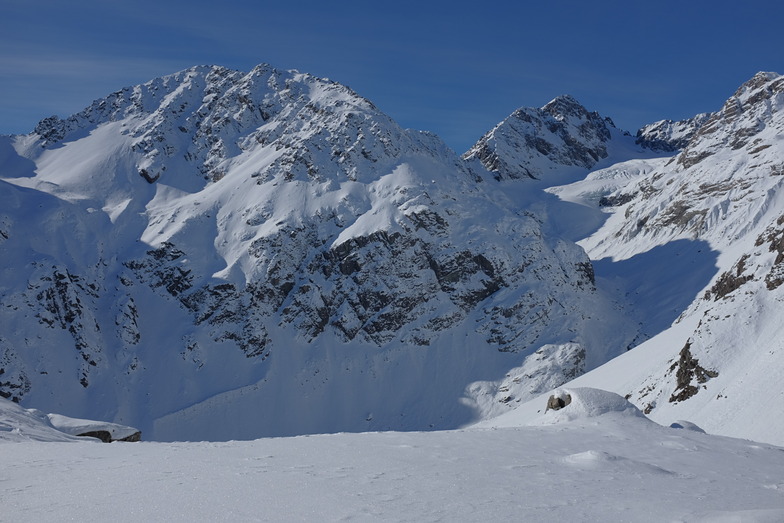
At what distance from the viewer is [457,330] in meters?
91.5

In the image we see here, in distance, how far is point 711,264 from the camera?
96.8 meters

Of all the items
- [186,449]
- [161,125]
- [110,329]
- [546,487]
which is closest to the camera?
[546,487]

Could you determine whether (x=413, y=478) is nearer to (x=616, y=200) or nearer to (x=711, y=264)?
(x=711, y=264)

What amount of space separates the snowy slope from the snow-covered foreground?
12393 mm

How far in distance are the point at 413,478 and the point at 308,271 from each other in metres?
84.9

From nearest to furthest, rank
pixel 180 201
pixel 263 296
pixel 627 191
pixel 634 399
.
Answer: pixel 634 399 → pixel 263 296 → pixel 180 201 → pixel 627 191

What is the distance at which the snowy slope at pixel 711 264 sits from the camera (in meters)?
30.9

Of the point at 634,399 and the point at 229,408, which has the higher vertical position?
the point at 229,408

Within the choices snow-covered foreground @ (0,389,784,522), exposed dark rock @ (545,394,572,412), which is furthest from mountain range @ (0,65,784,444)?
snow-covered foreground @ (0,389,784,522)

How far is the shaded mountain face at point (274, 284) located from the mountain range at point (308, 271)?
31cm

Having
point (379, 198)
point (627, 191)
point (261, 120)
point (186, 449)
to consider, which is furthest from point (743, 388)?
point (627, 191)

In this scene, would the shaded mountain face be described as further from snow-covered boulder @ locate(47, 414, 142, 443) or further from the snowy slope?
snow-covered boulder @ locate(47, 414, 142, 443)

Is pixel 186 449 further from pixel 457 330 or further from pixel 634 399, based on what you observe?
pixel 457 330

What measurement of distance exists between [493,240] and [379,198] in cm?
2026
